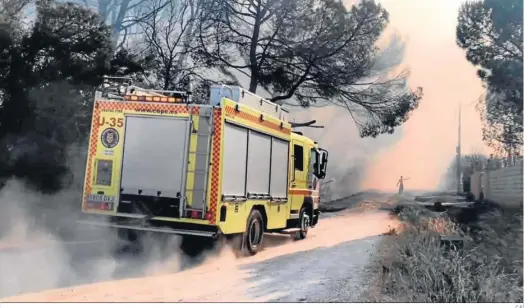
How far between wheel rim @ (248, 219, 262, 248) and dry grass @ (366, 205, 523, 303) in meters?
1.38

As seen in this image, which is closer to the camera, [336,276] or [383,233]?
[336,276]

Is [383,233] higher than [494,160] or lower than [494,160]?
lower

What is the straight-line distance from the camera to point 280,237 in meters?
6.81

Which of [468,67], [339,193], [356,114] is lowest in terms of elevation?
[339,193]

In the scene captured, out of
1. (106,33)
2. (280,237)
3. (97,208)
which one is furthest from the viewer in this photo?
(280,237)

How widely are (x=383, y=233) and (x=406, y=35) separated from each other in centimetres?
201

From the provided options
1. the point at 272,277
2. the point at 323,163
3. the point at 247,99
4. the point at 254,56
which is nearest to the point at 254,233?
the point at 272,277

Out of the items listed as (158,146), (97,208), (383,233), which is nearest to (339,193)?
(383,233)

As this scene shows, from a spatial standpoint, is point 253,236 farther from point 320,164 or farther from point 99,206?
point 99,206

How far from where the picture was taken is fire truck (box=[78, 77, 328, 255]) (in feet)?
18.5

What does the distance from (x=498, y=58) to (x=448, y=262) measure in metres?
2.13

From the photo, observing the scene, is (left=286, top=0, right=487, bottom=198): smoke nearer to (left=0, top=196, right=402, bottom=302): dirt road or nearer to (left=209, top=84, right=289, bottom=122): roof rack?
(left=0, top=196, right=402, bottom=302): dirt road

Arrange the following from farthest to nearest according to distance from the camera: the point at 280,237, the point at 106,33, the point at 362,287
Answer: the point at 280,237 → the point at 106,33 → the point at 362,287

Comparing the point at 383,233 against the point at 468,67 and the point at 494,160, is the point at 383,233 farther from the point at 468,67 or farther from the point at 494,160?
the point at 468,67
